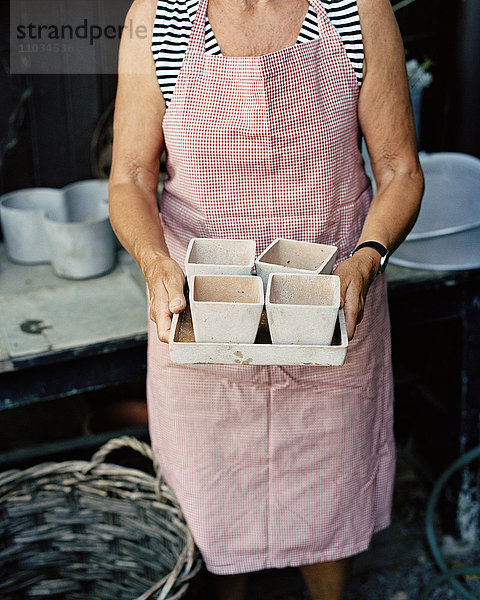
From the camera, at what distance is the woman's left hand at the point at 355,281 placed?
127 centimetres

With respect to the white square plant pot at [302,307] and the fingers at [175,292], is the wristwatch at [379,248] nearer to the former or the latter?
the white square plant pot at [302,307]

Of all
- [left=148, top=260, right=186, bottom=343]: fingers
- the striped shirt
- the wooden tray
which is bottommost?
the wooden tray

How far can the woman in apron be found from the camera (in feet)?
4.58

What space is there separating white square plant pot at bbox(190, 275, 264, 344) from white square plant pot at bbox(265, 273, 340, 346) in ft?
0.09

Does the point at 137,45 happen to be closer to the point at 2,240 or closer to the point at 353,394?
the point at 353,394

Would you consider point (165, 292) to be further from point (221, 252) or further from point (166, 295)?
point (221, 252)

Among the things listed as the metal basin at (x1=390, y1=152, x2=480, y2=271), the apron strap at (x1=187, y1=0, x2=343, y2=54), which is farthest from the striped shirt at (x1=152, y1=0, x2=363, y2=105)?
the metal basin at (x1=390, y1=152, x2=480, y2=271)

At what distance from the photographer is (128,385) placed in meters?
2.81

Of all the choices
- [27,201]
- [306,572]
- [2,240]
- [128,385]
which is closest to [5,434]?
[128,385]

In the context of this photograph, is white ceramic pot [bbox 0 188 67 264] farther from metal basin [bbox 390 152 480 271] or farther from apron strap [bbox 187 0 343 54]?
metal basin [bbox 390 152 480 271]

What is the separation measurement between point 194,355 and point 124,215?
0.42 m

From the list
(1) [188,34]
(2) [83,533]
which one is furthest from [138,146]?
(2) [83,533]

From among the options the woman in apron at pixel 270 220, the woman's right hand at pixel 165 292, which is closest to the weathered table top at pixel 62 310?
the woman in apron at pixel 270 220

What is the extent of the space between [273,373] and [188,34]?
729 mm
